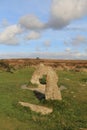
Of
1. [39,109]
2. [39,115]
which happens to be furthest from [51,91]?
[39,115]

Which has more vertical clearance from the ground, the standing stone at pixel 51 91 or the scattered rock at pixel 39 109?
the standing stone at pixel 51 91

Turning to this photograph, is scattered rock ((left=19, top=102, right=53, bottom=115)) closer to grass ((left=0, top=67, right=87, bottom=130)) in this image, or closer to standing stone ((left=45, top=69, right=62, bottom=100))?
grass ((left=0, top=67, right=87, bottom=130))

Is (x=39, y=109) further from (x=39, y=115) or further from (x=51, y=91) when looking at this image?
(x=51, y=91)

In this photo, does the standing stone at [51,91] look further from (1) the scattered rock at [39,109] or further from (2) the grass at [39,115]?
(1) the scattered rock at [39,109]

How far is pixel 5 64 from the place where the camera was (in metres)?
54.2

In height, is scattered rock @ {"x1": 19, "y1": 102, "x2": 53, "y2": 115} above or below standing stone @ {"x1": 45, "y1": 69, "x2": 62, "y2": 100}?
below

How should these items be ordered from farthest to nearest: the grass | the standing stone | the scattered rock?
the standing stone, the scattered rock, the grass

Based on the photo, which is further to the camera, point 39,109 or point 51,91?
point 51,91

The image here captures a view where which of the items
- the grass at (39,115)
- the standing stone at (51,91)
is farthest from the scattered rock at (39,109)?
the standing stone at (51,91)

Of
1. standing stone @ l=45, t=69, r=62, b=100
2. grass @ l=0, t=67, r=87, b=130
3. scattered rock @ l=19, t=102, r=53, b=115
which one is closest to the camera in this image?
grass @ l=0, t=67, r=87, b=130

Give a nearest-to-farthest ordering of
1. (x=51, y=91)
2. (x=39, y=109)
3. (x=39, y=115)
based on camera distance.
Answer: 1. (x=39, y=115)
2. (x=39, y=109)
3. (x=51, y=91)

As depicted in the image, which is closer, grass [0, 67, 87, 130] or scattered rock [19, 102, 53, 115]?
grass [0, 67, 87, 130]

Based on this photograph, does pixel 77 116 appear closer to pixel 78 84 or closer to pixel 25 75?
pixel 78 84

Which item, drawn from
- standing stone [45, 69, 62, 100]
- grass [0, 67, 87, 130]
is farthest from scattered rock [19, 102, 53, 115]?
standing stone [45, 69, 62, 100]
